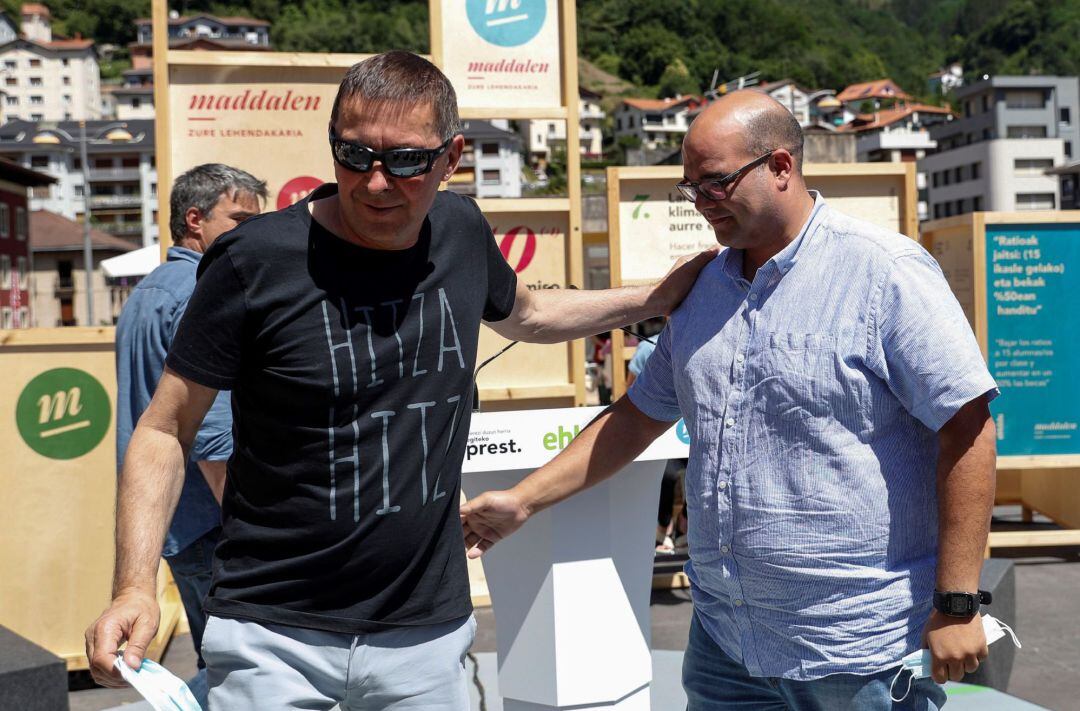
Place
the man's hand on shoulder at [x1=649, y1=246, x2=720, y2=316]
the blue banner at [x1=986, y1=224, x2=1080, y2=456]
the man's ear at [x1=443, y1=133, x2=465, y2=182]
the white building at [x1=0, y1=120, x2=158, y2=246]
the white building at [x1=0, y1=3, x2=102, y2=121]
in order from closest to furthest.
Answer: the man's ear at [x1=443, y1=133, x2=465, y2=182] → the man's hand on shoulder at [x1=649, y1=246, x2=720, y2=316] → the blue banner at [x1=986, y1=224, x2=1080, y2=456] → the white building at [x1=0, y1=120, x2=158, y2=246] → the white building at [x1=0, y1=3, x2=102, y2=121]

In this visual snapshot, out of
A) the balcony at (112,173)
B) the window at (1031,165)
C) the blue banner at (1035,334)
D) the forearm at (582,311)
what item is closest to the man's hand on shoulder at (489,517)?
the forearm at (582,311)

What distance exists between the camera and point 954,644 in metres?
2.16

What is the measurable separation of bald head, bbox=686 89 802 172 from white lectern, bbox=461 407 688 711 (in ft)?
4.06

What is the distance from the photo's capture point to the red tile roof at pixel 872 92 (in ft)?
407

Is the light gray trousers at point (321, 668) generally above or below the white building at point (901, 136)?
below

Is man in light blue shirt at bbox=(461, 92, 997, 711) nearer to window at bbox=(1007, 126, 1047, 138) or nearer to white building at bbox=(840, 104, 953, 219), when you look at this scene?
window at bbox=(1007, 126, 1047, 138)

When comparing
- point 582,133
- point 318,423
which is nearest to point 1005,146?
point 582,133

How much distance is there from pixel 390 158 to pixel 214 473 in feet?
5.64

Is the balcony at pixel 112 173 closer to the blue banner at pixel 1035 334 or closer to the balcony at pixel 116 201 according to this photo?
the balcony at pixel 116 201

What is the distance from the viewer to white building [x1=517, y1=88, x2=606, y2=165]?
131625mm

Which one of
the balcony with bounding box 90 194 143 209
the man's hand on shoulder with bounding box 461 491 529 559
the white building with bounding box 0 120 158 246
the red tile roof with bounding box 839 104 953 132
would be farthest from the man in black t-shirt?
the balcony with bounding box 90 194 143 209

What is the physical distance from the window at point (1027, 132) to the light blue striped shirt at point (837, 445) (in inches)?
3911

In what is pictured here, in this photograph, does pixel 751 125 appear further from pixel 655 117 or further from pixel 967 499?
pixel 655 117

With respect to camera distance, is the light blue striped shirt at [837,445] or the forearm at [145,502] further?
the light blue striped shirt at [837,445]
